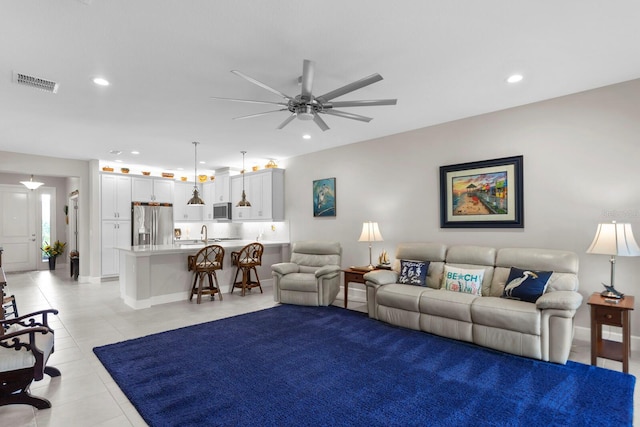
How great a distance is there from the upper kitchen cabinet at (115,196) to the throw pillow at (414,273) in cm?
681

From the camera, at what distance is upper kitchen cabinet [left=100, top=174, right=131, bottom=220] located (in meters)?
7.60

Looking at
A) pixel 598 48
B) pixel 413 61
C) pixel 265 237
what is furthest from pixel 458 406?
pixel 265 237

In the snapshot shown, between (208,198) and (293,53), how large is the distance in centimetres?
709

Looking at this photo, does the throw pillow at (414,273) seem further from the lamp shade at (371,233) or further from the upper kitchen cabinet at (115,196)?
the upper kitchen cabinet at (115,196)

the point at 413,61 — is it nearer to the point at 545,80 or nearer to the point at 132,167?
the point at 545,80

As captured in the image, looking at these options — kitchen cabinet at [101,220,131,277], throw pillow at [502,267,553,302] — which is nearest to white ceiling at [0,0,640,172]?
throw pillow at [502,267,553,302]

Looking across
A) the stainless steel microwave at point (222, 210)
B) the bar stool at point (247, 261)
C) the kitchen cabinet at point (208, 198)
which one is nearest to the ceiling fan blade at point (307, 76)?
the bar stool at point (247, 261)

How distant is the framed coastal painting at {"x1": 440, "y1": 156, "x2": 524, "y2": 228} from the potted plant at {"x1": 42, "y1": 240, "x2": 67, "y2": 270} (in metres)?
10.5

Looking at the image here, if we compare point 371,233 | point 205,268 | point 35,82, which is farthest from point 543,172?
point 35,82

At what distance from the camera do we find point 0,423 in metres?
2.23

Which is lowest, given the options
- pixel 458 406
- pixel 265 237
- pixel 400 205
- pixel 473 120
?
pixel 458 406

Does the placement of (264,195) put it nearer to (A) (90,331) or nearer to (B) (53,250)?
(A) (90,331)

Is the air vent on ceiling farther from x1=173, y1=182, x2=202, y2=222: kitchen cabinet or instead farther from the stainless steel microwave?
x1=173, y1=182, x2=202, y2=222: kitchen cabinet

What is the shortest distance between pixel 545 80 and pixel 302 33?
256 centimetres
